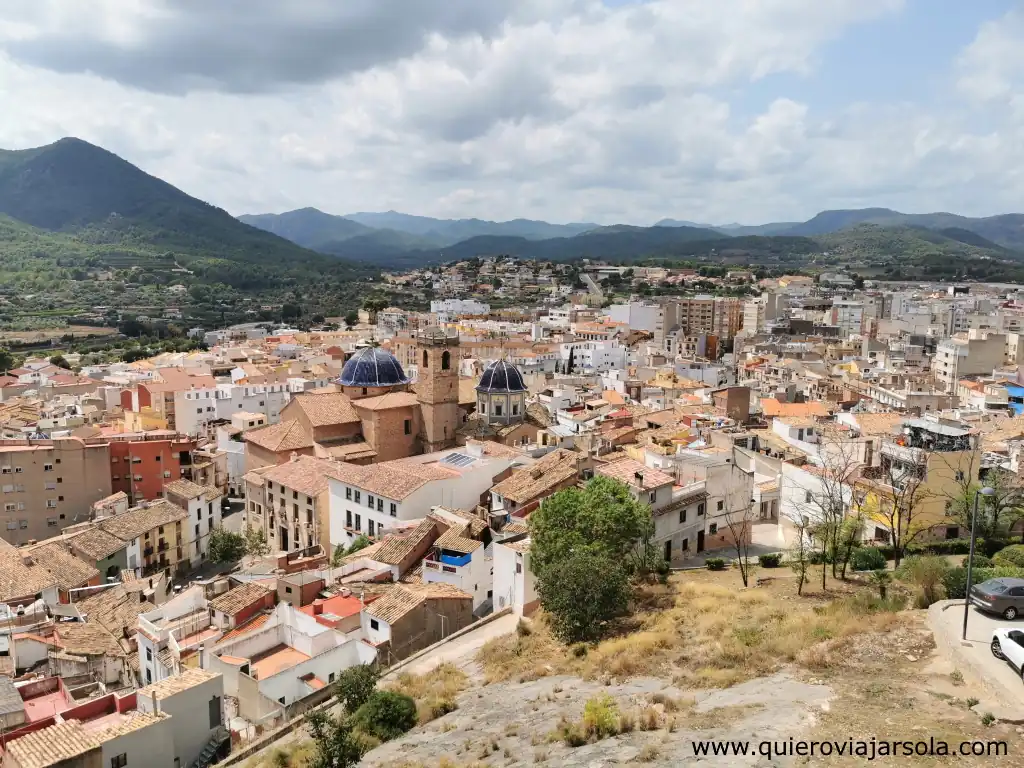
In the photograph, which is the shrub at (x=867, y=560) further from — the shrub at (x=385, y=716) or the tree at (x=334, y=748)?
the tree at (x=334, y=748)

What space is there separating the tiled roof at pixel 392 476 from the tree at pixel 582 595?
477 inches

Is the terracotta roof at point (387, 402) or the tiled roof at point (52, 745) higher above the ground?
the terracotta roof at point (387, 402)

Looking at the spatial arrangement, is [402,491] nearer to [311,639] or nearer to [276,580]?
[276,580]

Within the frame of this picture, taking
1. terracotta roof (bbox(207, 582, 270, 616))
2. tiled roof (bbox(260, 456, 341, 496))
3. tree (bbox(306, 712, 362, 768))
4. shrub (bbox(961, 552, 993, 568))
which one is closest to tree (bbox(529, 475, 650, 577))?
tree (bbox(306, 712, 362, 768))

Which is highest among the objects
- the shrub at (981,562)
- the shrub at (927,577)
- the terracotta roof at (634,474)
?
the terracotta roof at (634,474)

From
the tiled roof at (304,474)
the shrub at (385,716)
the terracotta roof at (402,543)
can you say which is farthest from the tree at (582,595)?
the tiled roof at (304,474)

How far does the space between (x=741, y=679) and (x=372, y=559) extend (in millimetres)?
15386

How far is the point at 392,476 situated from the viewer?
34562 mm

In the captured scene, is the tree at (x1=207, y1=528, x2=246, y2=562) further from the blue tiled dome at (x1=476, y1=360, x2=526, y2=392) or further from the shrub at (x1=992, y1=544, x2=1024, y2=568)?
the shrub at (x1=992, y1=544, x2=1024, y2=568)

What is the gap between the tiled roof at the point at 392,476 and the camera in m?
33.2

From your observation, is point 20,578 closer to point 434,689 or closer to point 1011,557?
point 434,689

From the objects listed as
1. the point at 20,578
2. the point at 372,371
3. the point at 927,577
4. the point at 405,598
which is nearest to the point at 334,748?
the point at 405,598

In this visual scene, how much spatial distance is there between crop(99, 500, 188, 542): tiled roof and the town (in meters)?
0.13

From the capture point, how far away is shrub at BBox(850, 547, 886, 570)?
25.3 metres
